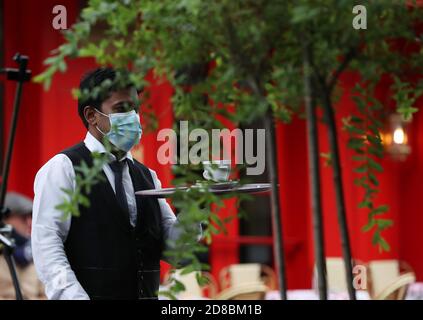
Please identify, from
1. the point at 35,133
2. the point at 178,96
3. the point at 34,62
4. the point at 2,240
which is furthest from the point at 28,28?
the point at 178,96

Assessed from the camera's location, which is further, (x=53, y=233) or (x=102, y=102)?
(x=102, y=102)

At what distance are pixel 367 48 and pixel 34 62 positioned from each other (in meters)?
6.46

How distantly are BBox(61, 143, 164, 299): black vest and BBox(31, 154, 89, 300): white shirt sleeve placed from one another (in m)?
0.05

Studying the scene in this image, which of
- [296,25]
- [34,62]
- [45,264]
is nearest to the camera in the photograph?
[296,25]

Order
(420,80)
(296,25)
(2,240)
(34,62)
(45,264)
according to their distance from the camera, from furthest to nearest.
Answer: (34,62) → (2,240) → (45,264) → (420,80) → (296,25)

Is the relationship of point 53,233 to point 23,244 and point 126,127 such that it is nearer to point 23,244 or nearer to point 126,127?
point 126,127

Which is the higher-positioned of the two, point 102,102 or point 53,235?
point 102,102

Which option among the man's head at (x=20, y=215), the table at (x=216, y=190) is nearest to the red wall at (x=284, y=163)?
the man's head at (x=20, y=215)

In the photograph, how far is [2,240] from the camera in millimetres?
2770

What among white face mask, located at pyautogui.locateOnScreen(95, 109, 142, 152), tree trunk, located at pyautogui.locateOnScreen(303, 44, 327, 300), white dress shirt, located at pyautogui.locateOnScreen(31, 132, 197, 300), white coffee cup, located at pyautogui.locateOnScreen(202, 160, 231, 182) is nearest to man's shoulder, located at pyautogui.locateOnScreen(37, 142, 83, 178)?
white dress shirt, located at pyautogui.locateOnScreen(31, 132, 197, 300)

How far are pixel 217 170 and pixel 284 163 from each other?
276 inches

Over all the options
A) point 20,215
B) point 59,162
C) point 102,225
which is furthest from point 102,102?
point 20,215

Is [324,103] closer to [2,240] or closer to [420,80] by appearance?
[420,80]

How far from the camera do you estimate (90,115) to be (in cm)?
279
